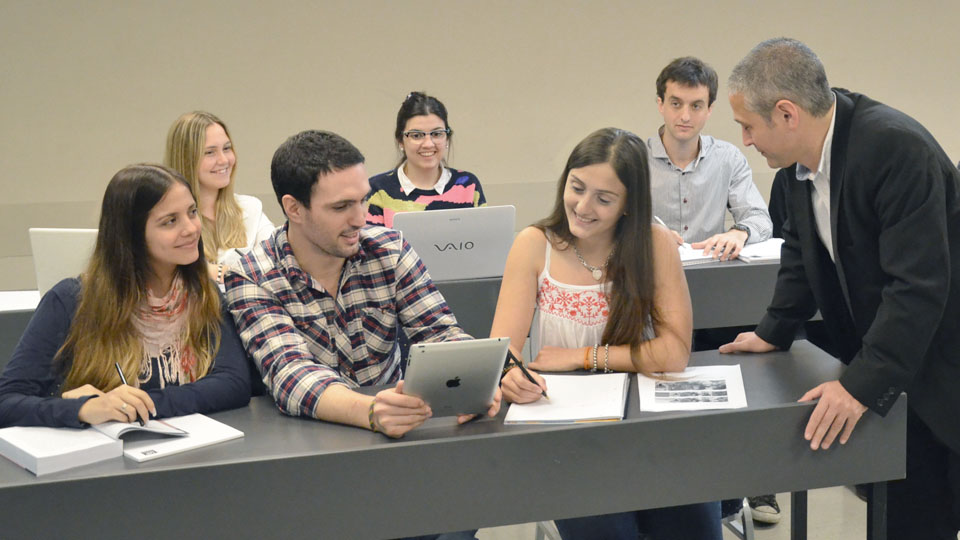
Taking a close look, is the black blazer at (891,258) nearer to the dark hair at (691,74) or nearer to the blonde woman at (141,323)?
the blonde woman at (141,323)

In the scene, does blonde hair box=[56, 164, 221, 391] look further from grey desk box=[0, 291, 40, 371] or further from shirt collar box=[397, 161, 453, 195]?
shirt collar box=[397, 161, 453, 195]

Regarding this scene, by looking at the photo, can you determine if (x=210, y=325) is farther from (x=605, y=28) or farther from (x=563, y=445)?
(x=605, y=28)

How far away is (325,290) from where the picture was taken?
2080mm

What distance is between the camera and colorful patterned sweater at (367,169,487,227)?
3803mm

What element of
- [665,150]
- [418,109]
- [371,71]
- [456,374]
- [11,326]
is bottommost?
[11,326]

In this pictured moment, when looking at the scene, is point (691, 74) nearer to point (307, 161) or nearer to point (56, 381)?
point (307, 161)

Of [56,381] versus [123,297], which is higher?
[123,297]

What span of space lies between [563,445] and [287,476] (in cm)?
53

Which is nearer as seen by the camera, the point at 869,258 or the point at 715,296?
the point at 869,258

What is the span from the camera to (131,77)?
5.09m

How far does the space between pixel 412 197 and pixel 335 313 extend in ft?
5.89

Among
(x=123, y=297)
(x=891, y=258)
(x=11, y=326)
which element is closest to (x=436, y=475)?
(x=123, y=297)

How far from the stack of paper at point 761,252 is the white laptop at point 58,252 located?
2140mm

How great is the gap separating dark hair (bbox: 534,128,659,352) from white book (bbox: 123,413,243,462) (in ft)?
2.99
